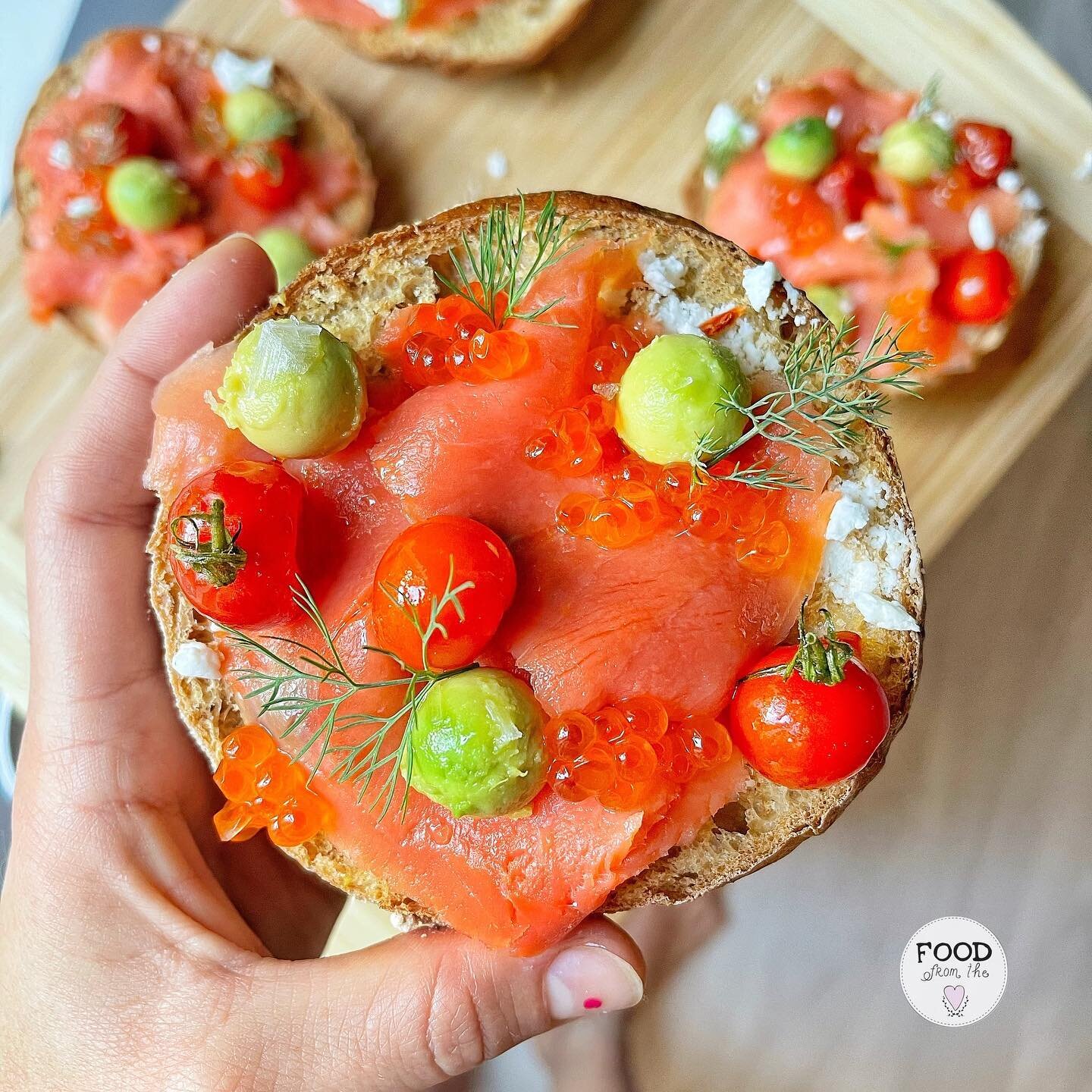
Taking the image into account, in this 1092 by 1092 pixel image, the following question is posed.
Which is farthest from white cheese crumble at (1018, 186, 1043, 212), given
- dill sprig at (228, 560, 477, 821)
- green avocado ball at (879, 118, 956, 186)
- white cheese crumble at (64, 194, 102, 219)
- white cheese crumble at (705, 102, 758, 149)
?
white cheese crumble at (64, 194, 102, 219)

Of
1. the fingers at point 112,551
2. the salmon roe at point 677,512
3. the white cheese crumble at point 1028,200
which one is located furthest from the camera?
the white cheese crumble at point 1028,200

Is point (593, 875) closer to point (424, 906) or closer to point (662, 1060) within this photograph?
point (424, 906)

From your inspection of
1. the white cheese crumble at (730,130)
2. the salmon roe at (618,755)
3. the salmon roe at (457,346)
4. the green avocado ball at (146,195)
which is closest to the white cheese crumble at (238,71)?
the green avocado ball at (146,195)

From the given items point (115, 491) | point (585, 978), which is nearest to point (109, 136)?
point (115, 491)

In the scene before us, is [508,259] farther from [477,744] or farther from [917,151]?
[917,151]

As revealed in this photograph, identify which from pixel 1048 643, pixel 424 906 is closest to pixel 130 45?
pixel 424 906

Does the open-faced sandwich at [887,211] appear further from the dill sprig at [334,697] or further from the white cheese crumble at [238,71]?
the dill sprig at [334,697]
